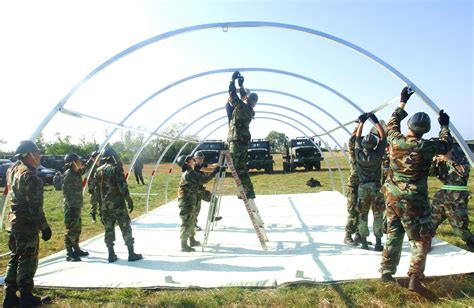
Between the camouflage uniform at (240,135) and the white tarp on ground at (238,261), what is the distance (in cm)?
125

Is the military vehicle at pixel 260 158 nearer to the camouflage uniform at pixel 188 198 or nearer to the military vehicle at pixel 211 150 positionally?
the military vehicle at pixel 211 150

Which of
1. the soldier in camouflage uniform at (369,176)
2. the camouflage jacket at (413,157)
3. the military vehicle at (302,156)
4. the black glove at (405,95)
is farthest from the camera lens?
the military vehicle at (302,156)

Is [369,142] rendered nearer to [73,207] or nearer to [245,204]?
[245,204]

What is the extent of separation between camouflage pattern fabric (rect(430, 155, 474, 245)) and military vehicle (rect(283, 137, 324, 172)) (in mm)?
18375

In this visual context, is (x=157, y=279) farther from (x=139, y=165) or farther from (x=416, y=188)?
(x=139, y=165)

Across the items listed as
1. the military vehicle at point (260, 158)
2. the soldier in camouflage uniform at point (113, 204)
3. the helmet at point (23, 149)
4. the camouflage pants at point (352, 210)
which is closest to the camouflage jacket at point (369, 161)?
the camouflage pants at point (352, 210)

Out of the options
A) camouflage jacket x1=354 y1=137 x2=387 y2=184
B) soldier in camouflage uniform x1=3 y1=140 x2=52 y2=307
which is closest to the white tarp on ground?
soldier in camouflage uniform x1=3 y1=140 x2=52 y2=307

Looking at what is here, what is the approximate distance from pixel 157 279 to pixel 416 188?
345 centimetres

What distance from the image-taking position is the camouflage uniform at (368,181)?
5.41m

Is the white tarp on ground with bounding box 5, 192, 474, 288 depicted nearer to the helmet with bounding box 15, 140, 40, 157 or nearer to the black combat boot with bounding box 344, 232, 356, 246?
the black combat boot with bounding box 344, 232, 356, 246

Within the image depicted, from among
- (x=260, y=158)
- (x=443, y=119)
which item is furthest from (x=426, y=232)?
(x=260, y=158)

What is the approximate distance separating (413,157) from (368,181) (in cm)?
175

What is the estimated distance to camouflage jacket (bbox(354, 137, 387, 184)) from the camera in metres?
5.39

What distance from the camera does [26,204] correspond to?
12.8 ft
